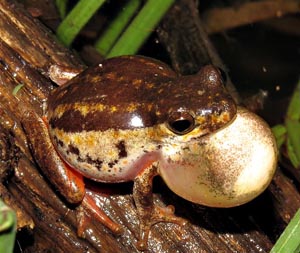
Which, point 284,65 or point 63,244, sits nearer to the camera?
point 63,244

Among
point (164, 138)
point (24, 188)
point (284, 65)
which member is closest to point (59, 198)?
point (24, 188)

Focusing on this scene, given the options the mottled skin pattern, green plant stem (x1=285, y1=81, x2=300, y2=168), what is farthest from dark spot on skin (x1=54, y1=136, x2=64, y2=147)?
green plant stem (x1=285, y1=81, x2=300, y2=168)

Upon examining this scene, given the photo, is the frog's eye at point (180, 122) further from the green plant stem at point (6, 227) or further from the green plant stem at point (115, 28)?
the green plant stem at point (115, 28)

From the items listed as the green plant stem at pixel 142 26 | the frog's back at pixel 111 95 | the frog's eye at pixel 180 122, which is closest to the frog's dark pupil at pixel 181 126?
the frog's eye at pixel 180 122

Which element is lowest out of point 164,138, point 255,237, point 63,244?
point 255,237

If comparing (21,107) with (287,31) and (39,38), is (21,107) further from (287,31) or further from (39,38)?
(287,31)

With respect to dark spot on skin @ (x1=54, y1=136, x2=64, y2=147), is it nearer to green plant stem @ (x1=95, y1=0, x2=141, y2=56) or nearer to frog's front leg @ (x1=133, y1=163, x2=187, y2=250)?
frog's front leg @ (x1=133, y1=163, x2=187, y2=250)
